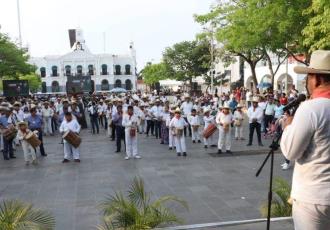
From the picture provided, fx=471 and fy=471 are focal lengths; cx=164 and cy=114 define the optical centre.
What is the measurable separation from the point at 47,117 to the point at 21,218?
758 inches

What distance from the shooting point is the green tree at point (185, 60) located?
57844 mm

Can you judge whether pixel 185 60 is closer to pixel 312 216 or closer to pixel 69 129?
pixel 69 129

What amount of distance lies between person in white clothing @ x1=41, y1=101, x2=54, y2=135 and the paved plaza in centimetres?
684

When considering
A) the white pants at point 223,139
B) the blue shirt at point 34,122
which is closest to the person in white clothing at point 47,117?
the blue shirt at point 34,122

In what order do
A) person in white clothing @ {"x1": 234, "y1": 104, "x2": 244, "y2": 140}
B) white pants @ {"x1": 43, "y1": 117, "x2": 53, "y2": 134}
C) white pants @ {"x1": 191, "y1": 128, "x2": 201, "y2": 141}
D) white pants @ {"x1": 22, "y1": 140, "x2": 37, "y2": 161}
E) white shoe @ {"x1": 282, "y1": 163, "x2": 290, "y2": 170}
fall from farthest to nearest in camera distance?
white pants @ {"x1": 43, "y1": 117, "x2": 53, "y2": 134}, person in white clothing @ {"x1": 234, "y1": 104, "x2": 244, "y2": 140}, white pants @ {"x1": 191, "y1": 128, "x2": 201, "y2": 141}, white pants @ {"x1": 22, "y1": 140, "x2": 37, "y2": 161}, white shoe @ {"x1": 282, "y1": 163, "x2": 290, "y2": 170}

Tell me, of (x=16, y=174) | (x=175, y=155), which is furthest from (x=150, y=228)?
(x=175, y=155)

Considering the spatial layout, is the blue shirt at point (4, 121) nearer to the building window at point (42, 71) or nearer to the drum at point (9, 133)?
the drum at point (9, 133)

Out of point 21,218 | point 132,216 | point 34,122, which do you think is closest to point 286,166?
point 132,216

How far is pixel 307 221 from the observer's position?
9.92 feet

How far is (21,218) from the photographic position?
5.32m

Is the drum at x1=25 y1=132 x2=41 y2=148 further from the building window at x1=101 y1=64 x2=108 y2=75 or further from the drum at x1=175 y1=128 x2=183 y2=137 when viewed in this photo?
the building window at x1=101 y1=64 x2=108 y2=75

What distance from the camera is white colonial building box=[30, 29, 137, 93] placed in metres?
102

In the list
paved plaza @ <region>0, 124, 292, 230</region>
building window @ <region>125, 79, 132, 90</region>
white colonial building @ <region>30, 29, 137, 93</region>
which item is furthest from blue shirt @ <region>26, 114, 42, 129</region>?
building window @ <region>125, 79, 132, 90</region>

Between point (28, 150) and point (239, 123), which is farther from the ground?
point (239, 123)
